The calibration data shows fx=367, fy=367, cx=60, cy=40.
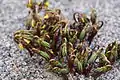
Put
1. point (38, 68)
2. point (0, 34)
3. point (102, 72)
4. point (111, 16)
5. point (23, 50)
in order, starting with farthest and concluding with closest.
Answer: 1. point (111, 16)
2. point (0, 34)
3. point (23, 50)
4. point (38, 68)
5. point (102, 72)

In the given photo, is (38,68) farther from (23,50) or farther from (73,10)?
(73,10)

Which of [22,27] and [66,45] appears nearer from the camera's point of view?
[66,45]

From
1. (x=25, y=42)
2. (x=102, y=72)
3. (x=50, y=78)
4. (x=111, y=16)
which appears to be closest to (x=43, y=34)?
(x=25, y=42)
